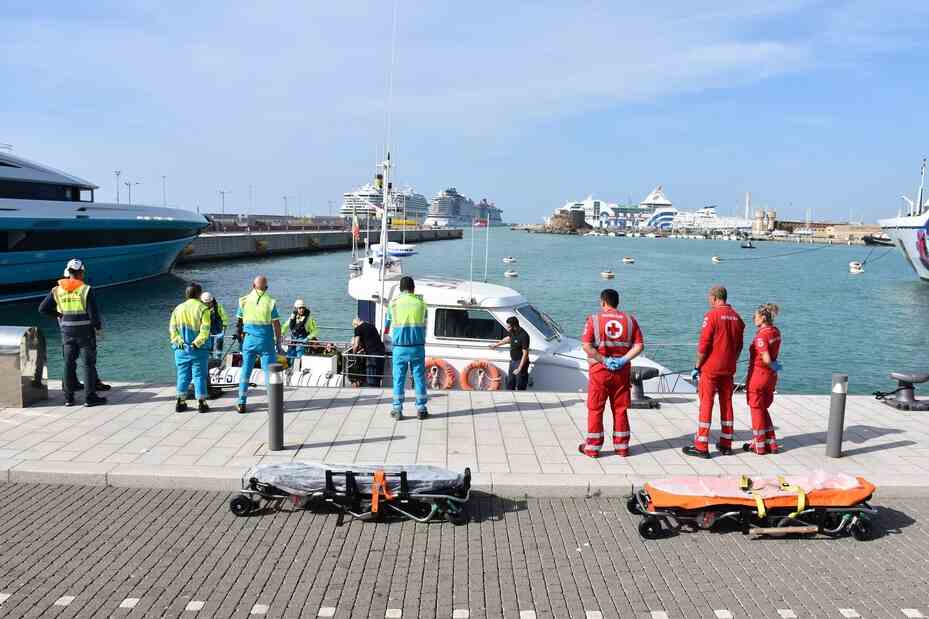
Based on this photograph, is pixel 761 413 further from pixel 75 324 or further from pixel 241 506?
pixel 75 324

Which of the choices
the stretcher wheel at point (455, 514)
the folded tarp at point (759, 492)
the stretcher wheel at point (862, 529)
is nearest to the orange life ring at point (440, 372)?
the stretcher wheel at point (455, 514)

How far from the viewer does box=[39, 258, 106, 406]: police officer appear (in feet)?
29.8

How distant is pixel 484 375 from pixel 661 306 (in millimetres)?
33620

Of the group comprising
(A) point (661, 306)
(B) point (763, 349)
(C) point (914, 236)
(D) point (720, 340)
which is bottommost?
(A) point (661, 306)

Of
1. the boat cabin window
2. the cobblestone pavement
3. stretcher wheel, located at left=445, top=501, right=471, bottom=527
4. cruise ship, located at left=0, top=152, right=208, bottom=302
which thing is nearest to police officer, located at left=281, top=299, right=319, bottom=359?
the boat cabin window

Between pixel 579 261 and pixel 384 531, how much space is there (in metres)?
83.3

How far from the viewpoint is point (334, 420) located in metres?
8.87

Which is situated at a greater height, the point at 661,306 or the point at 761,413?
the point at 761,413

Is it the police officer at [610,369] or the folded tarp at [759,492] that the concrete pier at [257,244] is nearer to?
the police officer at [610,369]

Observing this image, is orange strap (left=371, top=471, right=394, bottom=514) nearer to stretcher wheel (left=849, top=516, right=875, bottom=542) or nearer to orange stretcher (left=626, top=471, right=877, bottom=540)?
orange stretcher (left=626, top=471, right=877, bottom=540)

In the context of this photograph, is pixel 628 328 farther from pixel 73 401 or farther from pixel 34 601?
pixel 73 401

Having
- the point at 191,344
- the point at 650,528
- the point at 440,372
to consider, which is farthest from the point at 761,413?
the point at 191,344

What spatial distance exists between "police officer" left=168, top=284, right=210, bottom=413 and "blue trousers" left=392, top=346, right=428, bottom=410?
254cm

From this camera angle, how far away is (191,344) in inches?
357
